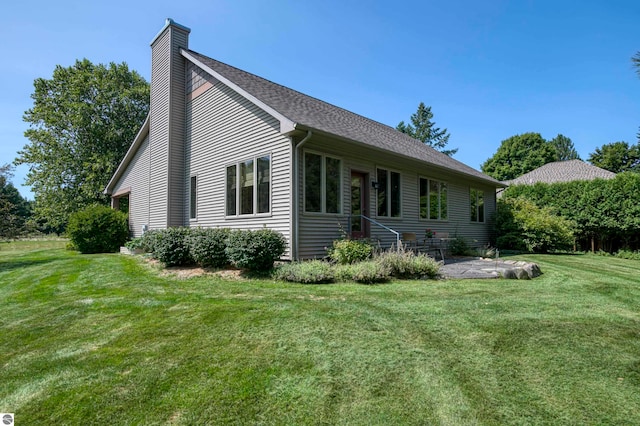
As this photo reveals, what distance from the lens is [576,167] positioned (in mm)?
23562

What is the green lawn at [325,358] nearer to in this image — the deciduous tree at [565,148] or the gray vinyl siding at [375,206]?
the gray vinyl siding at [375,206]

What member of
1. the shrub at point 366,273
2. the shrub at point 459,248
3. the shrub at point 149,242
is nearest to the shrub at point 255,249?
the shrub at point 366,273

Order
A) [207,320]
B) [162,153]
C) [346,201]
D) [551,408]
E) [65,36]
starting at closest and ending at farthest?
1. [551,408]
2. [207,320]
3. [346,201]
4. [65,36]
5. [162,153]

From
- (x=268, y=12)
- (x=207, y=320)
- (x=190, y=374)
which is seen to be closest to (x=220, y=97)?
(x=268, y=12)

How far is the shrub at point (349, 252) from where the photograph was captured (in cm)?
746

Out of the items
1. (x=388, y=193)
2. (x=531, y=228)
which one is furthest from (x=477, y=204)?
(x=388, y=193)

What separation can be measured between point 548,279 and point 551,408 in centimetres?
570

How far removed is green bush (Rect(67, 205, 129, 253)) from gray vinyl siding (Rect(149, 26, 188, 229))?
2.53 metres

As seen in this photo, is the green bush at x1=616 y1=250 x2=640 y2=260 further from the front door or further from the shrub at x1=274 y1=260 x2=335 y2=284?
the shrub at x1=274 y1=260 x2=335 y2=284

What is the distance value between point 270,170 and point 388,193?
3800 mm

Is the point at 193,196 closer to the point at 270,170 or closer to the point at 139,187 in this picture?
the point at 270,170

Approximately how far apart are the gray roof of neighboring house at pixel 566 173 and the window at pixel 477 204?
9.93 metres

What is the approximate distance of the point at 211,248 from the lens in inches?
295

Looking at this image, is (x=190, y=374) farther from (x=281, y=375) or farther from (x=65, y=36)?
(x=65, y=36)
